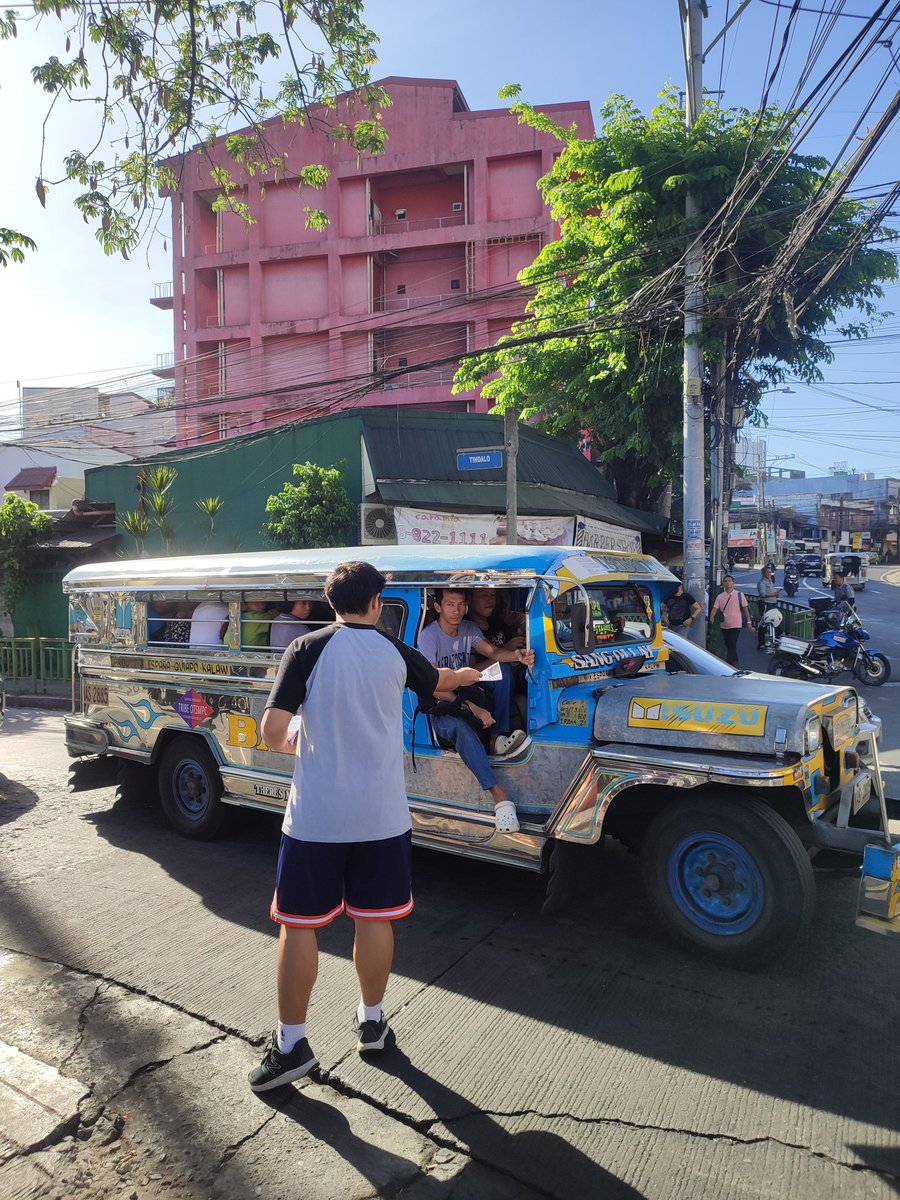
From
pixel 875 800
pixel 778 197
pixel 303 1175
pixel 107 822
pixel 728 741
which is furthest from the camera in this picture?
pixel 778 197

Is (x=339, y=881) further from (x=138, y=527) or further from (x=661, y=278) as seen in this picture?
(x=138, y=527)

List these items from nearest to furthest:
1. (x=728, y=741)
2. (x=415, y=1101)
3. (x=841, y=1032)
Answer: (x=415, y=1101) < (x=841, y=1032) < (x=728, y=741)

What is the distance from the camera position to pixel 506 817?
4098 mm

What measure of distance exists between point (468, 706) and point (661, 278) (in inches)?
363

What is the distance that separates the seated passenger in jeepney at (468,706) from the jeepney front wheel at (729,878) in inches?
31.2

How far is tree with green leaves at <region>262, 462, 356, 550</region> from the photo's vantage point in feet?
46.7

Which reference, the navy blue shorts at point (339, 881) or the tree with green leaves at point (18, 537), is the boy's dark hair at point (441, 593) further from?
the tree with green leaves at point (18, 537)

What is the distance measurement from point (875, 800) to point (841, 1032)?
1.48m

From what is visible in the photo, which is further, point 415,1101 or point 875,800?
point 875,800

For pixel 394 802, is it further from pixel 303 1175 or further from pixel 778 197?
pixel 778 197

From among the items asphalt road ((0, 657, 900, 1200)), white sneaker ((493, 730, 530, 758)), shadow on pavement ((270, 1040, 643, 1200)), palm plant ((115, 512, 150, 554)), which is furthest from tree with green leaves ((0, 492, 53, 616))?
shadow on pavement ((270, 1040, 643, 1200))

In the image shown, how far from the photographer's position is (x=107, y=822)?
20.7 ft

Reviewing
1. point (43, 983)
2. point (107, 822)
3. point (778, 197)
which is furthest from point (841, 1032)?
point (778, 197)

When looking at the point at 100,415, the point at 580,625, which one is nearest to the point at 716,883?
the point at 580,625
